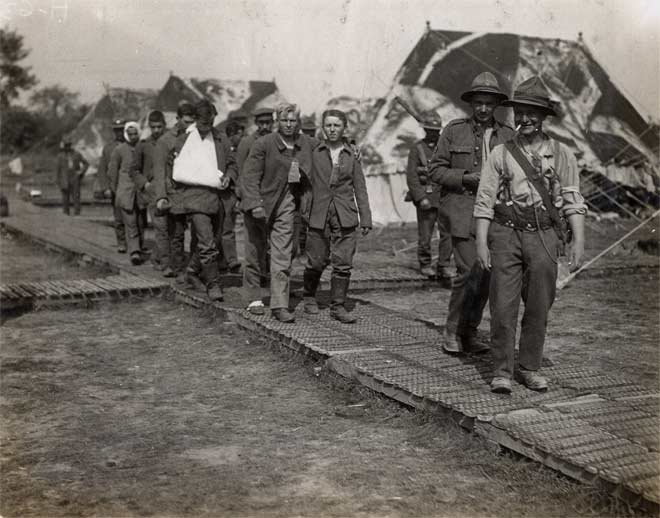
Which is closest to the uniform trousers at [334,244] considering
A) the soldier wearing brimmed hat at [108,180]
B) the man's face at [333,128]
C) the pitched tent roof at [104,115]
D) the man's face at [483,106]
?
the man's face at [333,128]

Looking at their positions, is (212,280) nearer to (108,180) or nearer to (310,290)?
(310,290)

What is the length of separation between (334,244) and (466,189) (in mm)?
1623

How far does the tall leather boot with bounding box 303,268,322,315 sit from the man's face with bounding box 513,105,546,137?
289cm

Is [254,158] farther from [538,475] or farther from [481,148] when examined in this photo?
[538,475]

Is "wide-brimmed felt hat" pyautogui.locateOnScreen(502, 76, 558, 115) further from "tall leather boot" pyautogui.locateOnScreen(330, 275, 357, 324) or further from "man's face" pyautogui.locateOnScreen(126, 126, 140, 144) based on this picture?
"man's face" pyautogui.locateOnScreen(126, 126, 140, 144)

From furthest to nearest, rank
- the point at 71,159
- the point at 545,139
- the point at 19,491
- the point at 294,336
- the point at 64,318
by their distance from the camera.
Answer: the point at 71,159, the point at 64,318, the point at 294,336, the point at 545,139, the point at 19,491

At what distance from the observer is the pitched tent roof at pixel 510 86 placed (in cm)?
1781

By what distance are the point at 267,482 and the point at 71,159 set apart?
1861cm

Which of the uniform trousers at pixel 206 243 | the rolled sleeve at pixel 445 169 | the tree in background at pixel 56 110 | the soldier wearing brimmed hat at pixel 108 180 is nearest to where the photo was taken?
the rolled sleeve at pixel 445 169

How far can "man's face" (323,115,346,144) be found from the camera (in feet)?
23.2

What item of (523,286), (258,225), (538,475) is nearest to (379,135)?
(258,225)

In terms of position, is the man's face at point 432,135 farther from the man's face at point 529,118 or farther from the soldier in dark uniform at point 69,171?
the soldier in dark uniform at point 69,171

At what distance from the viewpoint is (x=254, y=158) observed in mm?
7223

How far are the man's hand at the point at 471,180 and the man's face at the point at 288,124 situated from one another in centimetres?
193
